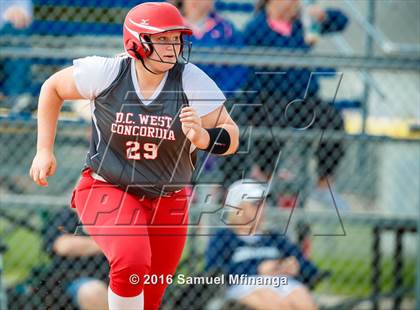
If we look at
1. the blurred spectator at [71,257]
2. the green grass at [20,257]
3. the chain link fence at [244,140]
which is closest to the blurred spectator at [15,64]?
the chain link fence at [244,140]

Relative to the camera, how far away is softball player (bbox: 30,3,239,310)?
11.7 ft

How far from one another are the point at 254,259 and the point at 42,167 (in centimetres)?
234

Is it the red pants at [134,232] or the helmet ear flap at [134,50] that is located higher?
the helmet ear flap at [134,50]

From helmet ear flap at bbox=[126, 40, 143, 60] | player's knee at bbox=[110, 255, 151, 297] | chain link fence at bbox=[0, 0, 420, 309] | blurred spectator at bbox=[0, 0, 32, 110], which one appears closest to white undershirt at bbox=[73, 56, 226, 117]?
helmet ear flap at bbox=[126, 40, 143, 60]

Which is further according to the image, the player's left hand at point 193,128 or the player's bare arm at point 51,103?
the player's bare arm at point 51,103

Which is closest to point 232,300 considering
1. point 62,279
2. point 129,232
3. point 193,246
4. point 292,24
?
point 193,246

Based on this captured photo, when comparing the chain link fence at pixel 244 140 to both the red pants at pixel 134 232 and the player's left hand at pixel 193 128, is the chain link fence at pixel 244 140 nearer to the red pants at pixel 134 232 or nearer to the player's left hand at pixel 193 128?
the red pants at pixel 134 232

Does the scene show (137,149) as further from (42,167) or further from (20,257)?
(20,257)

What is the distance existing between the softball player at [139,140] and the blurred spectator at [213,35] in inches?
72.6

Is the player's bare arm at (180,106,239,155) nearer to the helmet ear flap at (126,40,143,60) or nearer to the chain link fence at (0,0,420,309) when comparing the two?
the helmet ear flap at (126,40,143,60)

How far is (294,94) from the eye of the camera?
5738mm

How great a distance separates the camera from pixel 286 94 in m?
5.74

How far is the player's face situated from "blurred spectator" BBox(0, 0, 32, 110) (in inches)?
98.5

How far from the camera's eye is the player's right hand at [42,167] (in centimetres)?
360
